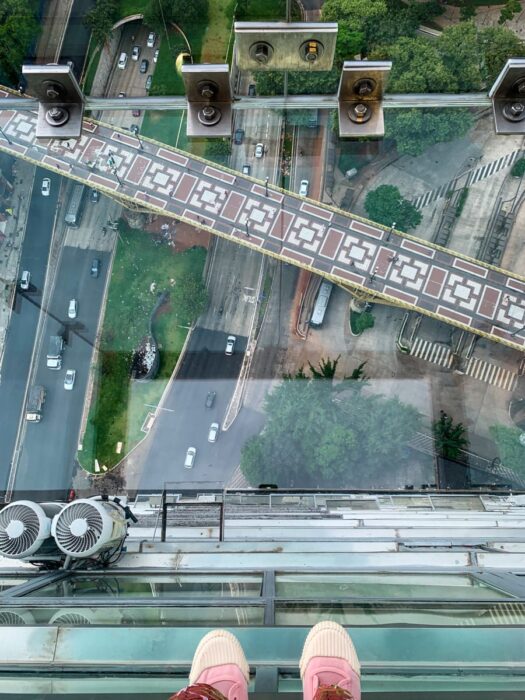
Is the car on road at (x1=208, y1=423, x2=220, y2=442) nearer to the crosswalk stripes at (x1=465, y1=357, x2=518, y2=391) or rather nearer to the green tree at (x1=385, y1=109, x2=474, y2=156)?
the crosswalk stripes at (x1=465, y1=357, x2=518, y2=391)


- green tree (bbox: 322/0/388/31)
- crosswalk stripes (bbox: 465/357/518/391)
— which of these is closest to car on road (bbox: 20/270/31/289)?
green tree (bbox: 322/0/388/31)

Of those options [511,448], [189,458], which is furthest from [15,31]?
[511,448]

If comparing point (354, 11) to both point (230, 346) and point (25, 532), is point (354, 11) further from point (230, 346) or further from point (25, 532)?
point (25, 532)

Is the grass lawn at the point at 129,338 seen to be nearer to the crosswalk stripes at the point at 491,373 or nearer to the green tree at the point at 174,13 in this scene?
the green tree at the point at 174,13

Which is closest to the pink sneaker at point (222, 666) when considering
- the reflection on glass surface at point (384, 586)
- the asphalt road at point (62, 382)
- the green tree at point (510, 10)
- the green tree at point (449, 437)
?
the reflection on glass surface at point (384, 586)

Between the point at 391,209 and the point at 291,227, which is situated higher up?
the point at 391,209

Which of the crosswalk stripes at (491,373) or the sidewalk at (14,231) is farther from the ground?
the sidewalk at (14,231)

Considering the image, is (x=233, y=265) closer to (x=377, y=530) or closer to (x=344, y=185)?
(x=344, y=185)
